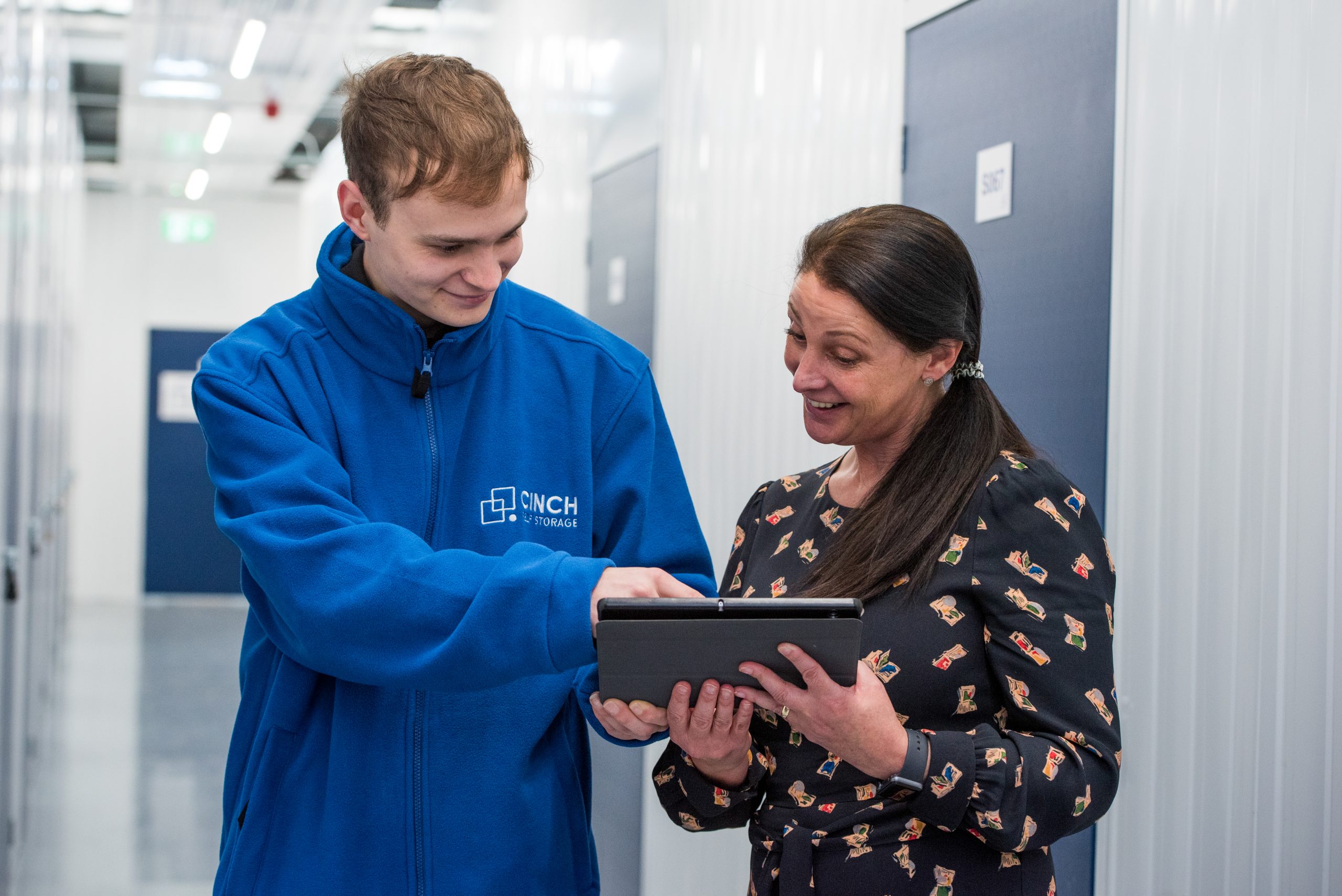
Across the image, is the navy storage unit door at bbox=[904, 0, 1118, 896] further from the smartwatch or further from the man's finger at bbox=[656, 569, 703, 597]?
the man's finger at bbox=[656, 569, 703, 597]

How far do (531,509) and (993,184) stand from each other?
125 centimetres

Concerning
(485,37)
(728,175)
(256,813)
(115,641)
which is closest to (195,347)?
(115,641)

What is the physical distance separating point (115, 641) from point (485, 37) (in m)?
6.69

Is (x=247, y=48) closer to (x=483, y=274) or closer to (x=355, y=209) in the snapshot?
(x=355, y=209)

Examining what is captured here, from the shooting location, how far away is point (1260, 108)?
170cm

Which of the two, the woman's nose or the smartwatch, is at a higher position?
the woman's nose

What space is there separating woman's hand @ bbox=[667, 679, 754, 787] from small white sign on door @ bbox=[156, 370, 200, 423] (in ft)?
37.6

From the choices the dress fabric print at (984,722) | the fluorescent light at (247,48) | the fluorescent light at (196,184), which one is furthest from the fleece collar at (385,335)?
Result: the fluorescent light at (196,184)

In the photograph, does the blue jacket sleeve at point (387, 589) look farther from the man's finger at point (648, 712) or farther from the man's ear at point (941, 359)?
the man's ear at point (941, 359)

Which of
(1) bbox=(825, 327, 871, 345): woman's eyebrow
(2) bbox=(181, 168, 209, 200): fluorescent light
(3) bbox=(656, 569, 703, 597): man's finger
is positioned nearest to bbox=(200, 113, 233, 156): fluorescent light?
(2) bbox=(181, 168, 209, 200): fluorescent light

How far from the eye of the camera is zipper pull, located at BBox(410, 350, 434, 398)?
55.6 inches

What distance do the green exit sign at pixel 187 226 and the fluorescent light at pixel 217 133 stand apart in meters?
2.04

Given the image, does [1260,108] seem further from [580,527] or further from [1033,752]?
[580,527]

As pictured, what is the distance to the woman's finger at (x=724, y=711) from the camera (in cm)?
132
